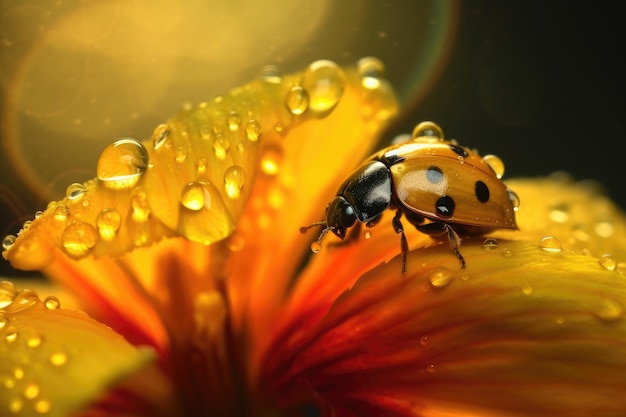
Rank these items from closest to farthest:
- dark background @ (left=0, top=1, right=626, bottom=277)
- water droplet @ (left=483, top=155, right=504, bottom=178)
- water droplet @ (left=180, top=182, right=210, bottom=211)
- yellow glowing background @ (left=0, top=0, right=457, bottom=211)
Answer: water droplet @ (left=180, top=182, right=210, bottom=211)
water droplet @ (left=483, top=155, right=504, bottom=178)
yellow glowing background @ (left=0, top=0, right=457, bottom=211)
dark background @ (left=0, top=1, right=626, bottom=277)

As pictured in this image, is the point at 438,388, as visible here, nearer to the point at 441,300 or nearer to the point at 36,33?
the point at 441,300

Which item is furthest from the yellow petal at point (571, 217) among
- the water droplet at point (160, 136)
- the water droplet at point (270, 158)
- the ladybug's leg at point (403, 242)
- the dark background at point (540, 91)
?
the dark background at point (540, 91)

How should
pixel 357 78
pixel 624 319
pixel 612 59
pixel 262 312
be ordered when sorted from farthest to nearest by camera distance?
pixel 612 59 → pixel 357 78 → pixel 262 312 → pixel 624 319

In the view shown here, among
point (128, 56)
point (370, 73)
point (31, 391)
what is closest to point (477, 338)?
point (31, 391)

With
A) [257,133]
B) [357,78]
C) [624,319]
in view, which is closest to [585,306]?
[624,319]

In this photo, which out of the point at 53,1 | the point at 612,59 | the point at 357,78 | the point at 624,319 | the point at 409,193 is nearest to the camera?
the point at 624,319

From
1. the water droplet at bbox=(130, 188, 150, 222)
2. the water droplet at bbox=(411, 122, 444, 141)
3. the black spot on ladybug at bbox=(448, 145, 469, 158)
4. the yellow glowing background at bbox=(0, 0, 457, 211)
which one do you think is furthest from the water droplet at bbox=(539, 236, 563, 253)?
the yellow glowing background at bbox=(0, 0, 457, 211)

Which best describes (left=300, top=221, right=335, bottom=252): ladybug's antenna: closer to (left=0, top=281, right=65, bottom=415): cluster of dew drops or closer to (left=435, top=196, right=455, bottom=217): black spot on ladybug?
(left=435, top=196, right=455, bottom=217): black spot on ladybug

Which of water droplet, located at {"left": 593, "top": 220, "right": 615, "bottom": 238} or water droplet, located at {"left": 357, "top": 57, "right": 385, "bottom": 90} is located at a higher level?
water droplet, located at {"left": 357, "top": 57, "right": 385, "bottom": 90}
